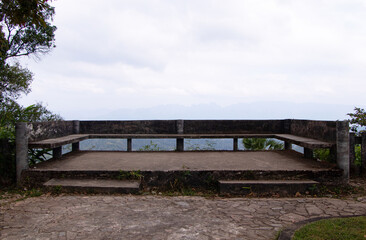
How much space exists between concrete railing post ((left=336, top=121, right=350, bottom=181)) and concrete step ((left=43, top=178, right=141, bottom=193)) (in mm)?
3702

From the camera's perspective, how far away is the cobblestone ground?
310cm

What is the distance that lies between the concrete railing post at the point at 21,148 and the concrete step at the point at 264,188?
361 centimetres

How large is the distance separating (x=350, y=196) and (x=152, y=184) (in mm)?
3372

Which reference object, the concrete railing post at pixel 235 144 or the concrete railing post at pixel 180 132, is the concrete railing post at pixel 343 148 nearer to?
the concrete railing post at pixel 235 144

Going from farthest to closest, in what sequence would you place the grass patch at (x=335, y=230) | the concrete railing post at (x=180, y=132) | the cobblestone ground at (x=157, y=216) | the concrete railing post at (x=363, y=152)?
the concrete railing post at (x=180, y=132)
the concrete railing post at (x=363, y=152)
the cobblestone ground at (x=157, y=216)
the grass patch at (x=335, y=230)

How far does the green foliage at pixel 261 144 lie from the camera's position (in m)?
9.19

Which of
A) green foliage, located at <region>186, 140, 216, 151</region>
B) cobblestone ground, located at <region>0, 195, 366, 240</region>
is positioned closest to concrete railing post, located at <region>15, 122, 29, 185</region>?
cobblestone ground, located at <region>0, 195, 366, 240</region>

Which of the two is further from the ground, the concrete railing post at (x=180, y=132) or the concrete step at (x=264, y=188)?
the concrete railing post at (x=180, y=132)

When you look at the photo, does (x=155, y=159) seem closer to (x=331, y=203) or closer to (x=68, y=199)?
(x=68, y=199)

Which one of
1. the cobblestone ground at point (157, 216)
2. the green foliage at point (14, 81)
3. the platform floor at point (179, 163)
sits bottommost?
the cobblestone ground at point (157, 216)

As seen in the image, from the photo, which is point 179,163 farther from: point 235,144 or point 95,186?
point 235,144

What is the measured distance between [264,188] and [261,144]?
16.0 ft

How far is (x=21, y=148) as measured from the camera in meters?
5.25

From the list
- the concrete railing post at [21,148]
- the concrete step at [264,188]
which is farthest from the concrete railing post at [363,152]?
the concrete railing post at [21,148]
